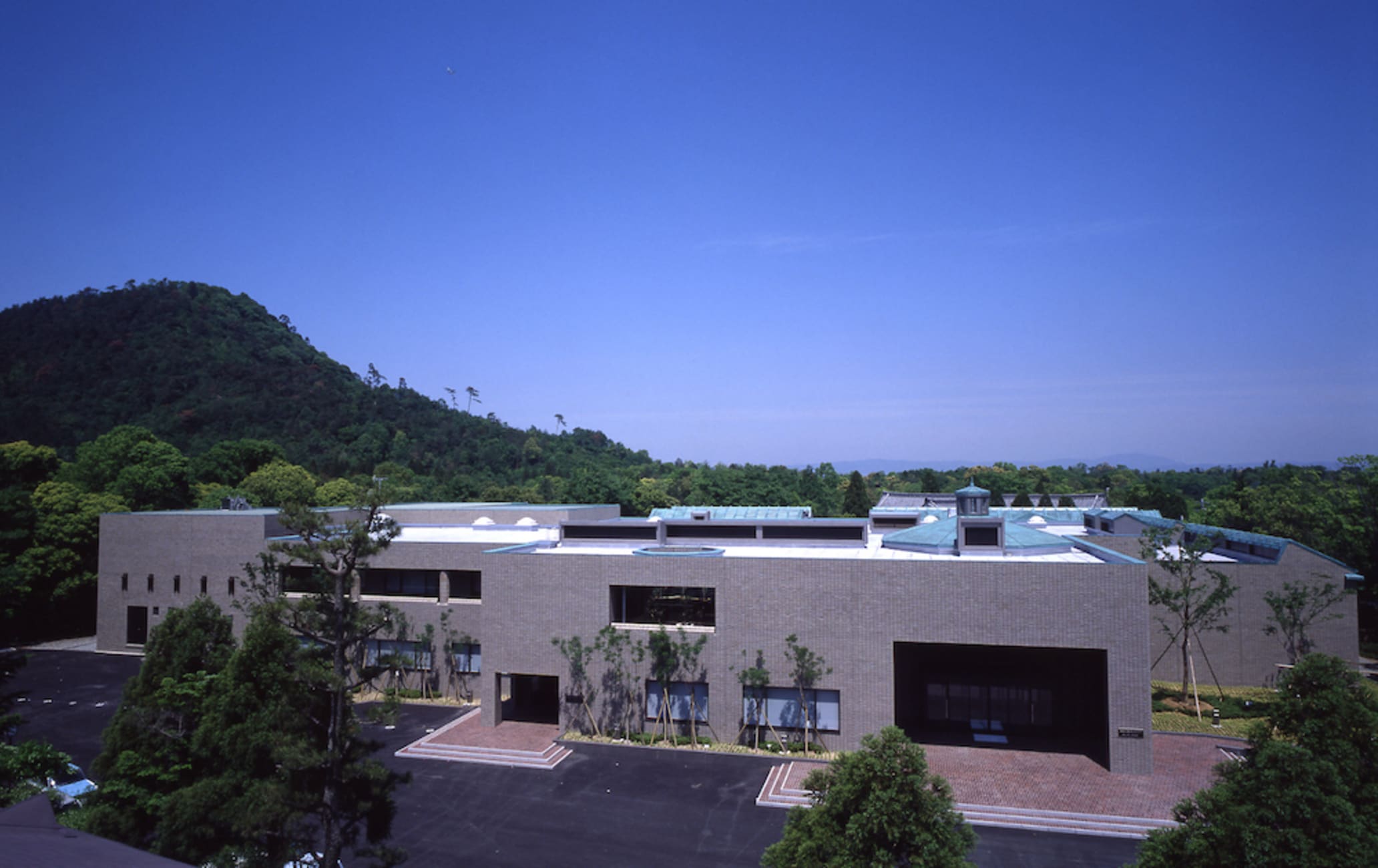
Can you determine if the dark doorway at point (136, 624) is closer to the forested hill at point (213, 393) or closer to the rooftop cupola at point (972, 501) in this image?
the rooftop cupola at point (972, 501)

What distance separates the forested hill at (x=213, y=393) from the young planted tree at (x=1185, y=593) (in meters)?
64.5

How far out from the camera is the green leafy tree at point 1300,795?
26.0 ft

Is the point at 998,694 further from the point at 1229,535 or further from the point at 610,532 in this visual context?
the point at 1229,535

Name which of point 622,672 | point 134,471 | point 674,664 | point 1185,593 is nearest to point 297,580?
point 622,672

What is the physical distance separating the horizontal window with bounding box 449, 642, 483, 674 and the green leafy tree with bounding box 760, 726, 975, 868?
64.8ft

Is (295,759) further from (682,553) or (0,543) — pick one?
(0,543)

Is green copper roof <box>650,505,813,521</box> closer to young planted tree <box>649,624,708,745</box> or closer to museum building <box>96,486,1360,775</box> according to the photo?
museum building <box>96,486,1360,775</box>

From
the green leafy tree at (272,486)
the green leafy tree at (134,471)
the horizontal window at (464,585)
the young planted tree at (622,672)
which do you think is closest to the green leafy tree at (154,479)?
the green leafy tree at (134,471)

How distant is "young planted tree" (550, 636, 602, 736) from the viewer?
22.5 metres

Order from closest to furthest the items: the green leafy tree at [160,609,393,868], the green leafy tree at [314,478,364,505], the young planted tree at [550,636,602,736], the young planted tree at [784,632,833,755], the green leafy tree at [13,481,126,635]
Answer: the green leafy tree at [160,609,393,868], the young planted tree at [784,632,833,755], the young planted tree at [550,636,602,736], the green leafy tree at [13,481,126,635], the green leafy tree at [314,478,364,505]

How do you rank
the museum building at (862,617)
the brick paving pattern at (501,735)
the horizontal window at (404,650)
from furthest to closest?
the horizontal window at (404,650), the brick paving pattern at (501,735), the museum building at (862,617)

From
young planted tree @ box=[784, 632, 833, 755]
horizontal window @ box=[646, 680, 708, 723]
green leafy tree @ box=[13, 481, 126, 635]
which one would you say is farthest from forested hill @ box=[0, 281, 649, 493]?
young planted tree @ box=[784, 632, 833, 755]

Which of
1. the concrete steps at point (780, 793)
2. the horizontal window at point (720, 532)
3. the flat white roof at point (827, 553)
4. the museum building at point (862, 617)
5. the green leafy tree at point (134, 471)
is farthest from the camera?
the green leafy tree at point (134, 471)

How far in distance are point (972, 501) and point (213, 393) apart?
75587 millimetres
